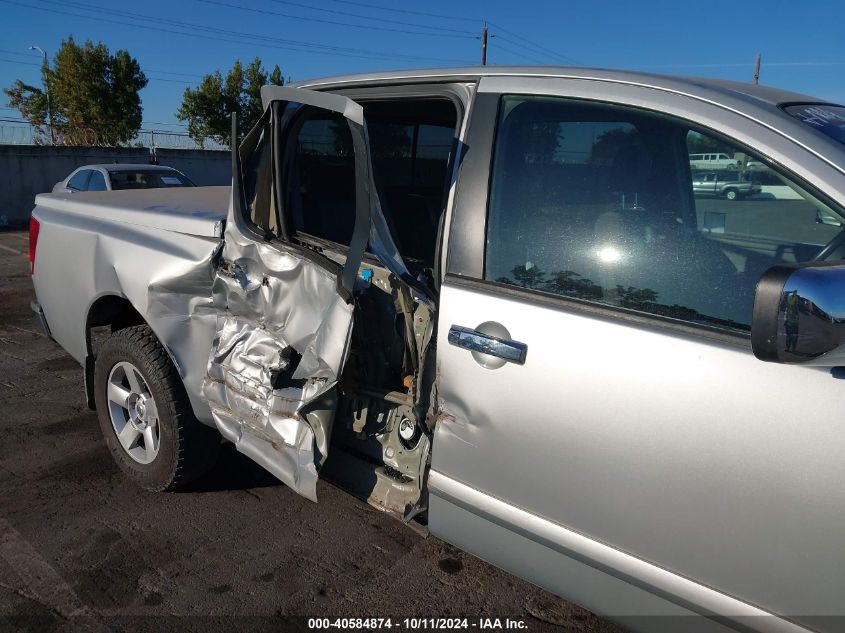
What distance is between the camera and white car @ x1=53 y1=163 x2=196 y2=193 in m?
11.8

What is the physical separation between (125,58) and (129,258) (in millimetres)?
33025

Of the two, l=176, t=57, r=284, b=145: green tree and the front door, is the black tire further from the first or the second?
l=176, t=57, r=284, b=145: green tree

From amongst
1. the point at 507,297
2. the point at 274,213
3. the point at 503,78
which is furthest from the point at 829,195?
the point at 274,213

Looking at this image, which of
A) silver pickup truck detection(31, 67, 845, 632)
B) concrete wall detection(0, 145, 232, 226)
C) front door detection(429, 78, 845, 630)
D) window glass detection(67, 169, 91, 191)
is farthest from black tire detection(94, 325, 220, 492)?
concrete wall detection(0, 145, 232, 226)

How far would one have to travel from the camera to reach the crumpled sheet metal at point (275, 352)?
245 centimetres

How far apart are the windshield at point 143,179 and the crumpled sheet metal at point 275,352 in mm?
9822

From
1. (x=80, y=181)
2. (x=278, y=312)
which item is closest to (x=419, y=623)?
(x=278, y=312)

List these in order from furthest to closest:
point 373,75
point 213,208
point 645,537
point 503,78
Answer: point 213,208, point 373,75, point 503,78, point 645,537

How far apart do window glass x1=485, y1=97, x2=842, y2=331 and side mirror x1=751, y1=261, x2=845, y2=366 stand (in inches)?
11.2

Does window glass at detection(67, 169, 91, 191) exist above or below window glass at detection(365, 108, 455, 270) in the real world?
below

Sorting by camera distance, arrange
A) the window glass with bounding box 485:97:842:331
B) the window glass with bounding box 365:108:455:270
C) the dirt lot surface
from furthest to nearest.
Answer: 1. the window glass with bounding box 365:108:455:270
2. the dirt lot surface
3. the window glass with bounding box 485:97:842:331

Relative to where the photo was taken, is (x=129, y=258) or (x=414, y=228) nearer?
(x=129, y=258)

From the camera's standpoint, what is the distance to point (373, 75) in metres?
2.70

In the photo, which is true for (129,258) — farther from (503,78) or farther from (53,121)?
(53,121)
